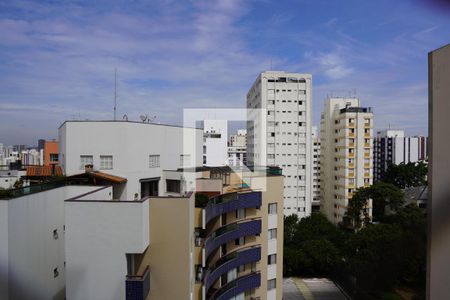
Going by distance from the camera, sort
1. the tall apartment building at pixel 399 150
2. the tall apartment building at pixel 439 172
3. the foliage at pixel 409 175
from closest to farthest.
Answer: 1. the tall apartment building at pixel 439 172
2. the foliage at pixel 409 175
3. the tall apartment building at pixel 399 150

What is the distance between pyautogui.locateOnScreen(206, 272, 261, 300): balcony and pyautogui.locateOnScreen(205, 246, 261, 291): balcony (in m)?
0.46

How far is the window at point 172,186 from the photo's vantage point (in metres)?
9.88

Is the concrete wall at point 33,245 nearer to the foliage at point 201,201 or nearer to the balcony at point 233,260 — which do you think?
the foliage at point 201,201

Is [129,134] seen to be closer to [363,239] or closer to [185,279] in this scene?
[185,279]

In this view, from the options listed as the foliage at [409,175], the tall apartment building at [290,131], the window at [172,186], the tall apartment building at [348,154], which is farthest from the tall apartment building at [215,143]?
the foliage at [409,175]

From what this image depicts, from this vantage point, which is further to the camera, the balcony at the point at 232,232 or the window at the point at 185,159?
the window at the point at 185,159

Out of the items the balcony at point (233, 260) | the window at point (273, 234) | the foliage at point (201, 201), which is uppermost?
the foliage at point (201, 201)

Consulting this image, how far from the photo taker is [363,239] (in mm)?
18297

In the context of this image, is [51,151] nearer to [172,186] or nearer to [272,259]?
[172,186]

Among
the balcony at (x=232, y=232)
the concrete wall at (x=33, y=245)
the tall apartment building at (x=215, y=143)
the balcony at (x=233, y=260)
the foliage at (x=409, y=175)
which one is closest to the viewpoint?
the concrete wall at (x=33, y=245)

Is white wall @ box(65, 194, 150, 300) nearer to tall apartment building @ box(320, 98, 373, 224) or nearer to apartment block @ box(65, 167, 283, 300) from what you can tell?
apartment block @ box(65, 167, 283, 300)

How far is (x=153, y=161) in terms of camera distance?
9.59 m

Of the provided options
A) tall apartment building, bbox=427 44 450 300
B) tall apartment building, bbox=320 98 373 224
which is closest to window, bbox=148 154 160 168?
tall apartment building, bbox=427 44 450 300

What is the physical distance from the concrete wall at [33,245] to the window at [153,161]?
2417 mm
